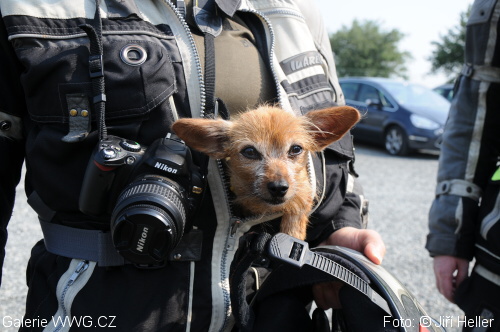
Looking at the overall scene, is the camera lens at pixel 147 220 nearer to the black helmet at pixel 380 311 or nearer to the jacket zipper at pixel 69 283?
the jacket zipper at pixel 69 283

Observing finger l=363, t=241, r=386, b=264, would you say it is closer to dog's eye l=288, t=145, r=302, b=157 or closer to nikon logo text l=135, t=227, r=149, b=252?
dog's eye l=288, t=145, r=302, b=157

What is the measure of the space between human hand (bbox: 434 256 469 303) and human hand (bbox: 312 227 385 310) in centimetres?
86

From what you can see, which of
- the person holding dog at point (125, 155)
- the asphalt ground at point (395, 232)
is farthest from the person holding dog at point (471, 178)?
the asphalt ground at point (395, 232)

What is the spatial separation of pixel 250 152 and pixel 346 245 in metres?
0.53

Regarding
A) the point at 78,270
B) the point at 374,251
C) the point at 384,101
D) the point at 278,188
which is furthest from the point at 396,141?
the point at 78,270

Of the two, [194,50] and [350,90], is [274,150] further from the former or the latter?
[350,90]

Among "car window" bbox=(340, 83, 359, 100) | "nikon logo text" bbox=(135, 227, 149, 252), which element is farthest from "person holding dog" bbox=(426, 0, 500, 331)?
"car window" bbox=(340, 83, 359, 100)

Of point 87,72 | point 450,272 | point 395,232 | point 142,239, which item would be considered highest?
point 87,72

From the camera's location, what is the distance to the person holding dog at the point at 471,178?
85.0 inches

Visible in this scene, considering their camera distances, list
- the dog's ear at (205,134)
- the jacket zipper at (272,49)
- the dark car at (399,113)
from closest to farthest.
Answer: the dog's ear at (205,134)
the jacket zipper at (272,49)
the dark car at (399,113)

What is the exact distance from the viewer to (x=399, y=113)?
39.7 ft

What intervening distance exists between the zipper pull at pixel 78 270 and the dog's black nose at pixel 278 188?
661 millimetres

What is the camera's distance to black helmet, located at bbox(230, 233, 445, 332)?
128 centimetres

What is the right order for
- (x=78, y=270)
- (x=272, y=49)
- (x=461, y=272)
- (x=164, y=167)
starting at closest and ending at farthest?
1. (x=164, y=167)
2. (x=78, y=270)
3. (x=272, y=49)
4. (x=461, y=272)
